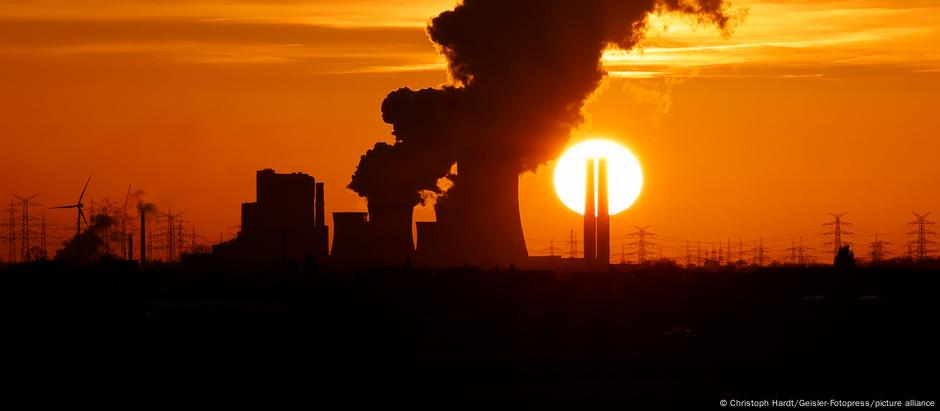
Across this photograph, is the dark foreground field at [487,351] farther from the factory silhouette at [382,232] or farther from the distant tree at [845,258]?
the factory silhouette at [382,232]

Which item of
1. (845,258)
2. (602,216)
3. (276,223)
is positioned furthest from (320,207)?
(845,258)

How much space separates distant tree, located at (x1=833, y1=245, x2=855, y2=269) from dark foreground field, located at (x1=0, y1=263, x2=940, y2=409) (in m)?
43.2

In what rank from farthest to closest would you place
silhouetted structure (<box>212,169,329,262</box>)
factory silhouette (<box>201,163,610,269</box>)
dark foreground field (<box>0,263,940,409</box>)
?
silhouetted structure (<box>212,169,329,262</box>)
factory silhouette (<box>201,163,610,269</box>)
dark foreground field (<box>0,263,940,409</box>)

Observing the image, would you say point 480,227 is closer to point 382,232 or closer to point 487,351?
point 382,232

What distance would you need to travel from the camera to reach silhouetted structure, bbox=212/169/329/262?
6993 inches

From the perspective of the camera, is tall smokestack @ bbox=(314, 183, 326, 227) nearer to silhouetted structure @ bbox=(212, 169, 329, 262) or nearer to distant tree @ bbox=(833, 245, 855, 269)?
silhouetted structure @ bbox=(212, 169, 329, 262)

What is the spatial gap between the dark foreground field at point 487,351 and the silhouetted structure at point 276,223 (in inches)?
4050

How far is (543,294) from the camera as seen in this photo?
81.4 meters

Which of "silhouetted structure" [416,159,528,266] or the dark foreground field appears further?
"silhouetted structure" [416,159,528,266]

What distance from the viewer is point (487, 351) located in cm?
4194

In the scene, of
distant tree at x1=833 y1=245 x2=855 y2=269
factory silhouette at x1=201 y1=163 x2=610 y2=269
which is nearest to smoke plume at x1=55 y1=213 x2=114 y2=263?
factory silhouette at x1=201 y1=163 x2=610 y2=269

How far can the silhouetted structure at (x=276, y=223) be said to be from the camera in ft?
583

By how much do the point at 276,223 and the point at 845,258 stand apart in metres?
84.0

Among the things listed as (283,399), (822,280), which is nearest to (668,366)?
(283,399)
